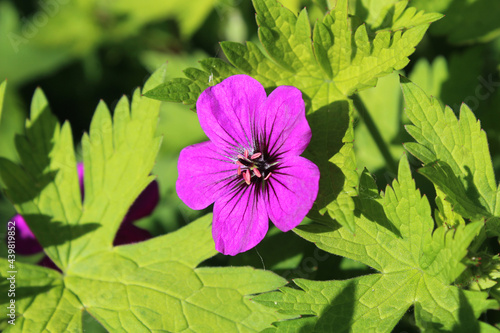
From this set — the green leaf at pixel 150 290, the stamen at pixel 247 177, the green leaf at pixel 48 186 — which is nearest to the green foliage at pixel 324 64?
the stamen at pixel 247 177

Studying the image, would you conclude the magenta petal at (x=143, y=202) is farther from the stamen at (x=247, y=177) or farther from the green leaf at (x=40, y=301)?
the stamen at (x=247, y=177)

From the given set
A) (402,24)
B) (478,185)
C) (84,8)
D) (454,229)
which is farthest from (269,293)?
(84,8)

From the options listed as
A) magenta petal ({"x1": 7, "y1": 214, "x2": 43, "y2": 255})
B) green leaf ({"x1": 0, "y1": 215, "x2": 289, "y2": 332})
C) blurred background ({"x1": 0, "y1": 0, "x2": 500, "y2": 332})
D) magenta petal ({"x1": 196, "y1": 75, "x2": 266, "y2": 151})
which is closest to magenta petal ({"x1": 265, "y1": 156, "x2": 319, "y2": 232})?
magenta petal ({"x1": 196, "y1": 75, "x2": 266, "y2": 151})

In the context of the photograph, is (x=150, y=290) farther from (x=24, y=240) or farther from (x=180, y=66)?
(x=180, y=66)

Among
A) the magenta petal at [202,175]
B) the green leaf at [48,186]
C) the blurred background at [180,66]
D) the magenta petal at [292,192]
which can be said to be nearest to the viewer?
the magenta petal at [292,192]

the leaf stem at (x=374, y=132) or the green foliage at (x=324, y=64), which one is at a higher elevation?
the green foliage at (x=324, y=64)

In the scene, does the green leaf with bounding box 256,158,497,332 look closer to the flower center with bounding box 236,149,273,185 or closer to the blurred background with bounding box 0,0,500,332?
the flower center with bounding box 236,149,273,185
